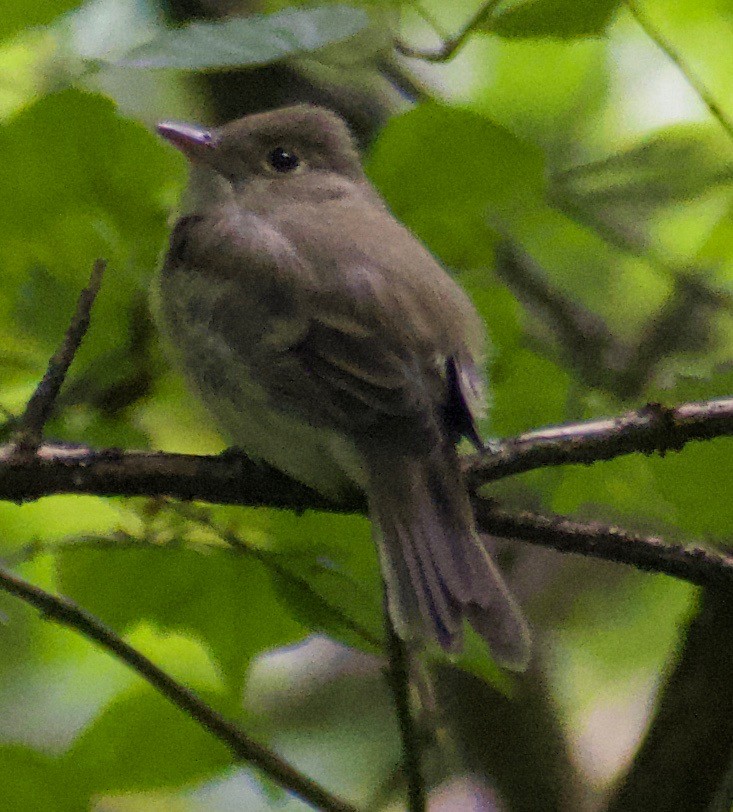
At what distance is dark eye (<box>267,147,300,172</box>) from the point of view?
2334mm

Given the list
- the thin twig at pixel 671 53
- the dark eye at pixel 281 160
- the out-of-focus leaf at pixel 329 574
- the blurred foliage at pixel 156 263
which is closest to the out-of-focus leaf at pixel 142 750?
the blurred foliage at pixel 156 263

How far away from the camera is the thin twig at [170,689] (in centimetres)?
140

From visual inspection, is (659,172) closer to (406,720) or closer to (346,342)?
(346,342)

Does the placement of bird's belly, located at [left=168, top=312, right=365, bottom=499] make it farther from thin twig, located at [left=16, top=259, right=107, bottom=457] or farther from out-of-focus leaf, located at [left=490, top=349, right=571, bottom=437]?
thin twig, located at [left=16, top=259, right=107, bottom=457]

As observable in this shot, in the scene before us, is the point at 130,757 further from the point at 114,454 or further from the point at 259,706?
the point at 259,706

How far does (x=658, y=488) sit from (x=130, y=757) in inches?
26.6

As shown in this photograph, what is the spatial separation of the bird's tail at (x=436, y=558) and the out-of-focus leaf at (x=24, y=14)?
0.69 m

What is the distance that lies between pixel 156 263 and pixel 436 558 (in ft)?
1.87

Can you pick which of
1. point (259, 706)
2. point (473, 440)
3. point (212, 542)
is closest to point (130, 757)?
point (212, 542)

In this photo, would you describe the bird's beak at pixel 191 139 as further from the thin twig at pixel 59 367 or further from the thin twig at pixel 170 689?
the thin twig at pixel 170 689

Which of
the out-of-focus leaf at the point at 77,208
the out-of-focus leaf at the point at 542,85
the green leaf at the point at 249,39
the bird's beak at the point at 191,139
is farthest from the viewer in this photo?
the bird's beak at the point at 191,139

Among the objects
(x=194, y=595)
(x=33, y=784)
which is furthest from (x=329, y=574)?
(x=33, y=784)

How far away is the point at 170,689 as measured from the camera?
141 cm

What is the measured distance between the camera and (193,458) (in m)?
1.54
